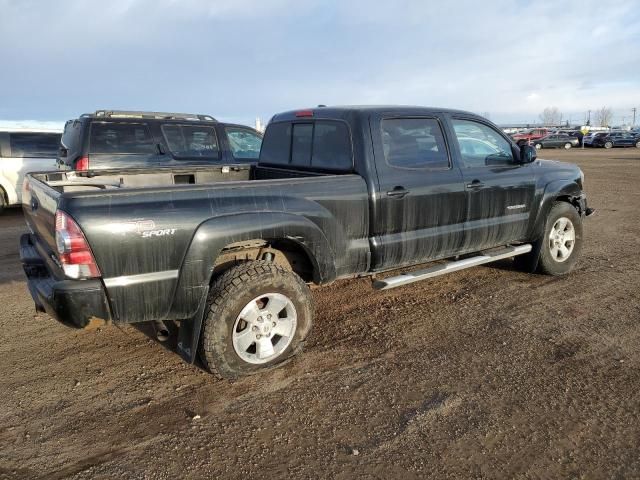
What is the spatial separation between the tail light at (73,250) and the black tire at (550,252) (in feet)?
14.7

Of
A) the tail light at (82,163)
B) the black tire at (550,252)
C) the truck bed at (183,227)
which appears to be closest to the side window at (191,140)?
the tail light at (82,163)

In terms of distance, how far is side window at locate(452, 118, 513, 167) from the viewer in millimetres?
4781

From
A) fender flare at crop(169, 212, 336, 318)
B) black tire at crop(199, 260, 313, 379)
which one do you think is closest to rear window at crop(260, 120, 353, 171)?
fender flare at crop(169, 212, 336, 318)

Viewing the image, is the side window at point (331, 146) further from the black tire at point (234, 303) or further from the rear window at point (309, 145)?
the black tire at point (234, 303)

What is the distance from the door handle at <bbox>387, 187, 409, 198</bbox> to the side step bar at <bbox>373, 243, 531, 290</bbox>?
686mm

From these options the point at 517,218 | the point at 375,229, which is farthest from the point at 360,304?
the point at 517,218

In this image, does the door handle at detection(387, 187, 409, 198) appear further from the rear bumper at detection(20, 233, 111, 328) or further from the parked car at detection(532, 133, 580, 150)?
the parked car at detection(532, 133, 580, 150)

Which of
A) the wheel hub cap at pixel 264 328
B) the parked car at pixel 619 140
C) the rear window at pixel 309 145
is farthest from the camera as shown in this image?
the parked car at pixel 619 140


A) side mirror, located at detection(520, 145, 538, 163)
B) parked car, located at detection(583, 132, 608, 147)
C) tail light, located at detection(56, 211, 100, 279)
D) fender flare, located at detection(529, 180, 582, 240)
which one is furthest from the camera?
parked car, located at detection(583, 132, 608, 147)

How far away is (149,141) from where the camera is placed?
832 cm

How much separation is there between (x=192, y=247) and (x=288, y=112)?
230 centimetres

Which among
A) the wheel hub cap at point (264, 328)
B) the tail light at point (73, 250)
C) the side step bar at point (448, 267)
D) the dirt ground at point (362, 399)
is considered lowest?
the dirt ground at point (362, 399)

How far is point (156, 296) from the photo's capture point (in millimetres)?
3113

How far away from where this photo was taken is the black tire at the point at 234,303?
3334mm
